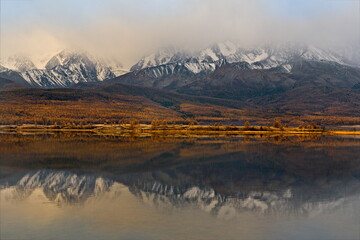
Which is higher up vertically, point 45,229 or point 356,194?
point 356,194

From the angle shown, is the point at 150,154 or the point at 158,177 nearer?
the point at 158,177

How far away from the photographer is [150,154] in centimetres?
8512

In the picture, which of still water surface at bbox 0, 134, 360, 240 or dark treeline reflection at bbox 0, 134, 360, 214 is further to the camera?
dark treeline reflection at bbox 0, 134, 360, 214

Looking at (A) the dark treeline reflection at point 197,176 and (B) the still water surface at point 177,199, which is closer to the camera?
(B) the still water surface at point 177,199

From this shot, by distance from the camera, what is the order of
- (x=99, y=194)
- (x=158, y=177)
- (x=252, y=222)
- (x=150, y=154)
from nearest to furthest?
(x=252, y=222), (x=99, y=194), (x=158, y=177), (x=150, y=154)

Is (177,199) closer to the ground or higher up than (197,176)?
closer to the ground

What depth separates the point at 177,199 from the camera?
138 feet

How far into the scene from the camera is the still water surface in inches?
1216

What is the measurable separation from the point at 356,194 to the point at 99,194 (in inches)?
980

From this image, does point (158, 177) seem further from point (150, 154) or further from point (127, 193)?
point (150, 154)

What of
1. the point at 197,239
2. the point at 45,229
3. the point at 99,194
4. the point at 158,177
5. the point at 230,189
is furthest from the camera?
the point at 158,177

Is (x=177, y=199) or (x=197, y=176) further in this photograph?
(x=197, y=176)

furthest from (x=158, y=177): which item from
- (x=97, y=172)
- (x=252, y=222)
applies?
(x=252, y=222)

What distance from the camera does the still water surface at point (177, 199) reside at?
30891 millimetres
